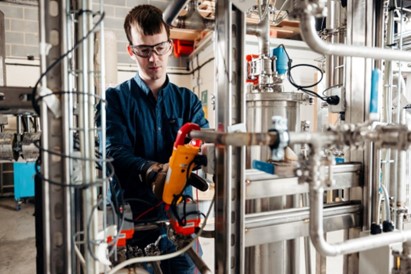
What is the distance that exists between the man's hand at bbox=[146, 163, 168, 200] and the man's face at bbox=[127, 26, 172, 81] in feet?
1.59

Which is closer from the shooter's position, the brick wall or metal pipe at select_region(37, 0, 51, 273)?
metal pipe at select_region(37, 0, 51, 273)

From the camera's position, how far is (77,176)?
2.16 feet

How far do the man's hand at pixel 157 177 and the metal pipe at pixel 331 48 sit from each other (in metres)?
0.59

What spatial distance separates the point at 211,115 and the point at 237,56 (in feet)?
9.26

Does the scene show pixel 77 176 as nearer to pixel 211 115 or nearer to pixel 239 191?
pixel 239 191

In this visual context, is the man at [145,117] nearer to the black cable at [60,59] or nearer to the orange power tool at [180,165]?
the orange power tool at [180,165]

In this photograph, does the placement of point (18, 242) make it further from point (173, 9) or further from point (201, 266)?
point (173, 9)

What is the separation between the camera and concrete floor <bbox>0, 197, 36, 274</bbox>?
7.59 feet

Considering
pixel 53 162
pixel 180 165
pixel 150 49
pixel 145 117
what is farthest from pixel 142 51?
pixel 53 162

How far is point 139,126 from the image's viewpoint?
1.33 meters

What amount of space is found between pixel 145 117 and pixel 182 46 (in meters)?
3.08

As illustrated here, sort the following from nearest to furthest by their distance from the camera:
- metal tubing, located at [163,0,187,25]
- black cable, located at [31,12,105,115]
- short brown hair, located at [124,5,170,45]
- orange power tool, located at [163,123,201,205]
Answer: black cable, located at [31,12,105,115] < metal tubing, located at [163,0,187,25] < orange power tool, located at [163,123,201,205] < short brown hair, located at [124,5,170,45]

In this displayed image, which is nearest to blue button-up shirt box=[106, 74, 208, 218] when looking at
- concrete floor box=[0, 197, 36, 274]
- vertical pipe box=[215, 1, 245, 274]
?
vertical pipe box=[215, 1, 245, 274]

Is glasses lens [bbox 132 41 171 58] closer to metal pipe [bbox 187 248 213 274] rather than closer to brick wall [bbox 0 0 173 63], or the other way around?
metal pipe [bbox 187 248 213 274]
